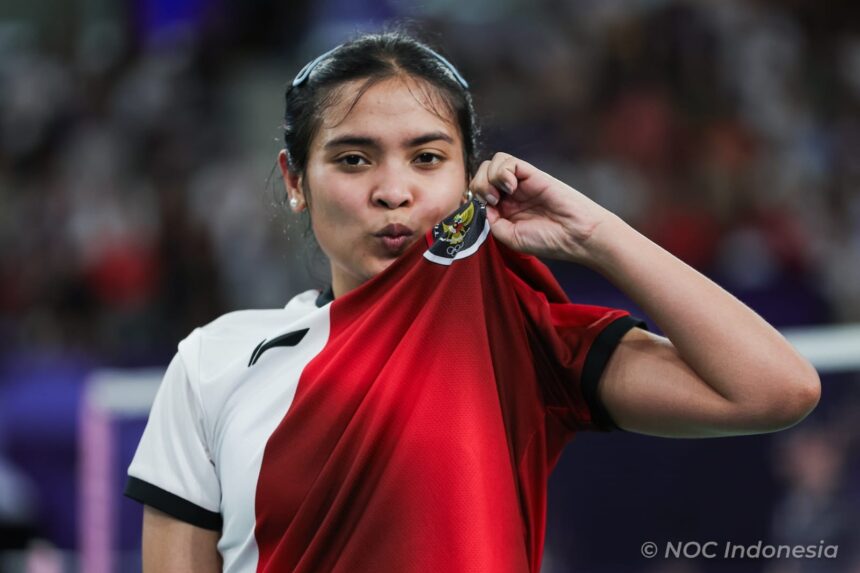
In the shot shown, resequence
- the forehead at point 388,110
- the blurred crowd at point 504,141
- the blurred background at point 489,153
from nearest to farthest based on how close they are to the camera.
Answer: the forehead at point 388,110 < the blurred background at point 489,153 < the blurred crowd at point 504,141

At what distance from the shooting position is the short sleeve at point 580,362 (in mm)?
1638

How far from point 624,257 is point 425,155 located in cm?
36

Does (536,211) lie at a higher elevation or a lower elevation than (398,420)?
higher

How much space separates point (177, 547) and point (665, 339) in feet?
2.57

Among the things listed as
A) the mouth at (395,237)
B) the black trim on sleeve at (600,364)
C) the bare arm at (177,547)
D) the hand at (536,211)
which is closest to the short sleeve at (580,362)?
the black trim on sleeve at (600,364)

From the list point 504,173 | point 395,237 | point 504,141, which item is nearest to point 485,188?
point 504,173

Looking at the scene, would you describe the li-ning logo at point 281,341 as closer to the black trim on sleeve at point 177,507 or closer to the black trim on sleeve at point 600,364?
the black trim on sleeve at point 177,507

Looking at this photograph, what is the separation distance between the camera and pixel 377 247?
1754 mm

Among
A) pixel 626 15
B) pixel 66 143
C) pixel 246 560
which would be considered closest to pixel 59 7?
pixel 66 143

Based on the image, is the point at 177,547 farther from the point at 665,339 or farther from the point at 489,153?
the point at 489,153

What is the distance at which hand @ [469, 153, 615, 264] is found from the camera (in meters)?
1.61

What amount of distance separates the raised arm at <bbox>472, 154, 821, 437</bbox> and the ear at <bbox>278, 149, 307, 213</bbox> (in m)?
0.37

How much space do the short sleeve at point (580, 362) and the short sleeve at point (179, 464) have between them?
523 mm

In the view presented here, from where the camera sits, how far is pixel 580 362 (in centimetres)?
164
